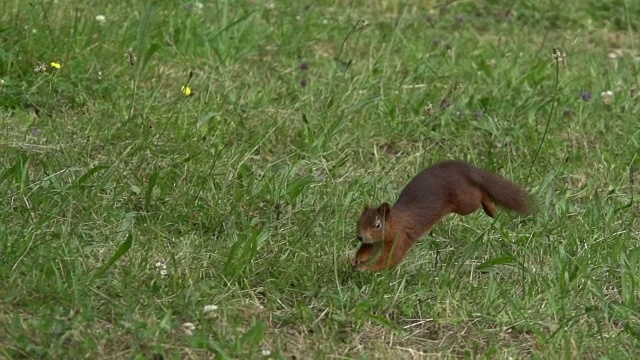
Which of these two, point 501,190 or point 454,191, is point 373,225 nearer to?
point 454,191

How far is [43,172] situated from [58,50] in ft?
3.58

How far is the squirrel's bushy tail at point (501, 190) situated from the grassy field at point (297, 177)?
0.15 metres

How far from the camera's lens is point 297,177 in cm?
507

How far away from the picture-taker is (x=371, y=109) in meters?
5.73

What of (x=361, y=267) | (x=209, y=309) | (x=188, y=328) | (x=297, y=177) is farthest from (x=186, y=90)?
(x=188, y=328)

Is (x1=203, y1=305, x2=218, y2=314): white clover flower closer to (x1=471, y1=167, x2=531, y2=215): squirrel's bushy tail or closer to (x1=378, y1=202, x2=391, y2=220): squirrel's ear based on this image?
(x1=378, y1=202, x2=391, y2=220): squirrel's ear

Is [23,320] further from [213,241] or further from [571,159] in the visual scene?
[571,159]

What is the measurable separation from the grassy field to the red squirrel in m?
0.10

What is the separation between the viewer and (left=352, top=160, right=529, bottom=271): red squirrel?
13.5 feet

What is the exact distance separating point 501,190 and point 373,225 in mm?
668

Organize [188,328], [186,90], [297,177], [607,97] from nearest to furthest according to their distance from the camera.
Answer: [188,328] < [297,177] < [186,90] < [607,97]

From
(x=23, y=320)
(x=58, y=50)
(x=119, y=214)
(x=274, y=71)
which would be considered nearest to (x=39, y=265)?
(x=23, y=320)

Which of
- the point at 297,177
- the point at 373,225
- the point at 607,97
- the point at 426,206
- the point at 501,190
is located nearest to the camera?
the point at 373,225

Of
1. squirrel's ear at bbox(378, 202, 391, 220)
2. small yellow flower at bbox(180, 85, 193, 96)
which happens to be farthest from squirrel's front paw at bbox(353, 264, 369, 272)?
small yellow flower at bbox(180, 85, 193, 96)
